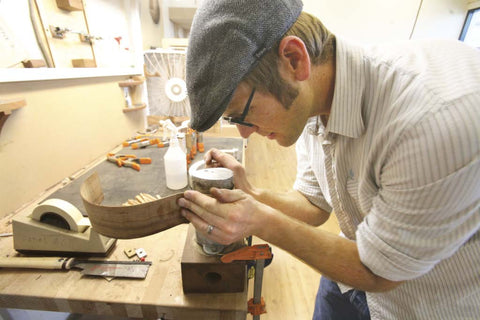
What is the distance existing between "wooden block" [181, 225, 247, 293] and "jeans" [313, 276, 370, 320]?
477mm

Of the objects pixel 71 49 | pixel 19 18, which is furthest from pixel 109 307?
pixel 71 49

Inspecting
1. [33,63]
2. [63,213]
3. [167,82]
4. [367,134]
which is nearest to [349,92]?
[367,134]

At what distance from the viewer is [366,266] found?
0.58 metres

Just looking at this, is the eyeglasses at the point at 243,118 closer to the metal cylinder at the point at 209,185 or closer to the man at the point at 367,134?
the man at the point at 367,134

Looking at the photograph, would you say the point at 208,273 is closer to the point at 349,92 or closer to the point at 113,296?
the point at 113,296

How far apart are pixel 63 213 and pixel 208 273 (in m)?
0.54

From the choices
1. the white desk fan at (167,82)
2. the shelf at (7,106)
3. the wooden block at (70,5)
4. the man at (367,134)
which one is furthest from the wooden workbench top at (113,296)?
the white desk fan at (167,82)

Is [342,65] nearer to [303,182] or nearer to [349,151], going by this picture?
[349,151]

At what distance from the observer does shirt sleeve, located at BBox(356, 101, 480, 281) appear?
426 millimetres

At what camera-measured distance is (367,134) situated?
1.97ft

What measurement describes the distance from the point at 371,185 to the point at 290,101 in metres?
0.31

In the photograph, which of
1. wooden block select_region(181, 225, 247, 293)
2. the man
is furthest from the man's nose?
wooden block select_region(181, 225, 247, 293)

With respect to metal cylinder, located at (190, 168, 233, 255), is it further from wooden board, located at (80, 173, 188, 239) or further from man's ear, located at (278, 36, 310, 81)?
man's ear, located at (278, 36, 310, 81)

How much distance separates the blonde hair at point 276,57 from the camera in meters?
0.57
